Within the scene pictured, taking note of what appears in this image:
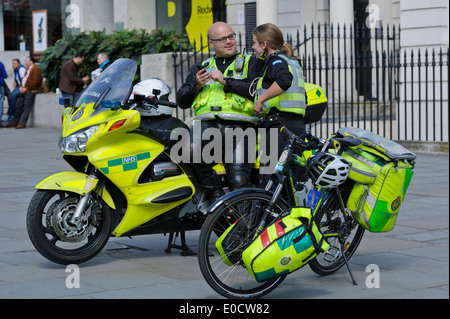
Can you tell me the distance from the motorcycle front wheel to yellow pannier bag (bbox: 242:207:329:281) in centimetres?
146

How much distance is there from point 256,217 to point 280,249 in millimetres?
382

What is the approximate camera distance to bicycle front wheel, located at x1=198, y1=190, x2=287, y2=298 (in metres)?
4.65

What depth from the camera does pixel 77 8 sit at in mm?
26688

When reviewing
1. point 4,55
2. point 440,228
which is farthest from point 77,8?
point 440,228

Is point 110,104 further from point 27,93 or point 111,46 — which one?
point 27,93

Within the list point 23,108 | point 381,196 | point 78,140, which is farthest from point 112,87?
point 23,108

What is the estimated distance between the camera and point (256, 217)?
15.8ft

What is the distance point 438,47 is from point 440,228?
7.60 meters

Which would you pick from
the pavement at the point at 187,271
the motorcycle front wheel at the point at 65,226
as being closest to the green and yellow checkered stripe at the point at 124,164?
the motorcycle front wheel at the point at 65,226

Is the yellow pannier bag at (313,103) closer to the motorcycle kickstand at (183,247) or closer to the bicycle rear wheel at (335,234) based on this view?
the bicycle rear wheel at (335,234)

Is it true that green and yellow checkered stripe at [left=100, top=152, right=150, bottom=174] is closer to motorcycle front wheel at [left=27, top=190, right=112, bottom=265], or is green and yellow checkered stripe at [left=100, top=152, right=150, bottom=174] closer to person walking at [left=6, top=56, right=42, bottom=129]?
motorcycle front wheel at [left=27, top=190, right=112, bottom=265]

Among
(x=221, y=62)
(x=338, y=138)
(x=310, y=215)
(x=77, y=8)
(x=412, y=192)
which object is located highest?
(x=77, y=8)

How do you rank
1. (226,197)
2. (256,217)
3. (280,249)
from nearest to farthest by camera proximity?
(280,249) → (226,197) → (256,217)

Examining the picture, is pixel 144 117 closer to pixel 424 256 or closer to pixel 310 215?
pixel 310 215
